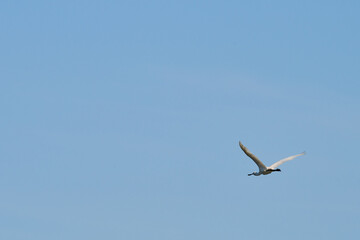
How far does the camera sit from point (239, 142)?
11406 centimetres

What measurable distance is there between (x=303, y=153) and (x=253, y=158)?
8.84m

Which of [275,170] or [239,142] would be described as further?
[275,170]

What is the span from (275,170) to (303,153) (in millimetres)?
6987

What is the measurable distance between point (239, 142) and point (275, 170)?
1256cm

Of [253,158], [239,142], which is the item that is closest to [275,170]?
[253,158]

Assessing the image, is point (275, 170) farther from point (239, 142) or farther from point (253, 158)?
point (239, 142)

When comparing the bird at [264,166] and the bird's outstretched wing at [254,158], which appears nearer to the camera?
the bird's outstretched wing at [254,158]

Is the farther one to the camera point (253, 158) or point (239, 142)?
point (253, 158)

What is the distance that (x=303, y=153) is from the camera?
11869cm

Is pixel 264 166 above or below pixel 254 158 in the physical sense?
above

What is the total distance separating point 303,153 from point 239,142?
411 inches

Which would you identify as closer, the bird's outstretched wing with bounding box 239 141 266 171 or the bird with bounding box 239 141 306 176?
the bird's outstretched wing with bounding box 239 141 266 171

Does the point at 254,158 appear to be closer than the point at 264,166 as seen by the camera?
Yes
